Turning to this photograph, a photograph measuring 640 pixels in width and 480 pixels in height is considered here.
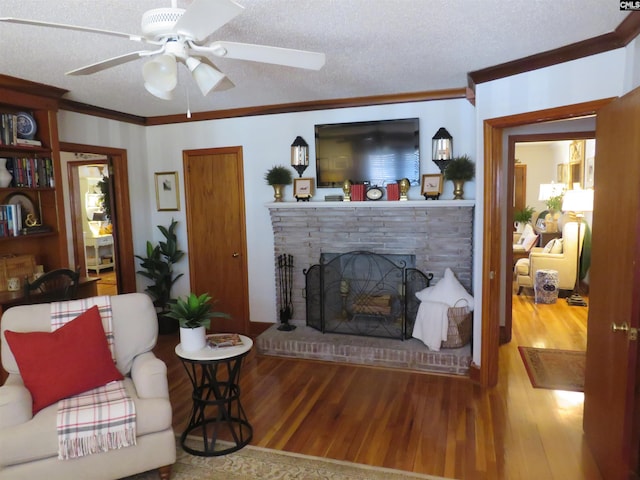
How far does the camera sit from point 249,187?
14.9 feet

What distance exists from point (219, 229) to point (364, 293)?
1703 millimetres

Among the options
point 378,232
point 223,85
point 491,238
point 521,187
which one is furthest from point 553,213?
point 223,85

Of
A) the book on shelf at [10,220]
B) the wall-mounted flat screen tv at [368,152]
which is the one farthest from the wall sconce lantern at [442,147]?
the book on shelf at [10,220]

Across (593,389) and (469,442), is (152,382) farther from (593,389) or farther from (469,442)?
(593,389)

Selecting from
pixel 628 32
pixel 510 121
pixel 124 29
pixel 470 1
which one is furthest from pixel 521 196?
pixel 124 29

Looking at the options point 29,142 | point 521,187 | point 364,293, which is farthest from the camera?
point 521,187

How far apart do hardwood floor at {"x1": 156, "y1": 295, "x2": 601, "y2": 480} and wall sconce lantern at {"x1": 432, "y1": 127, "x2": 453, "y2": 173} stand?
1817mm

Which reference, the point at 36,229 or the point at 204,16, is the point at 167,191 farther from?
the point at 204,16

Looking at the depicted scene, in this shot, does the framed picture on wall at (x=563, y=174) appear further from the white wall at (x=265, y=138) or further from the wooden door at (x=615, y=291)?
the wooden door at (x=615, y=291)

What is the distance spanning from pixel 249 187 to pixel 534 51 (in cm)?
282

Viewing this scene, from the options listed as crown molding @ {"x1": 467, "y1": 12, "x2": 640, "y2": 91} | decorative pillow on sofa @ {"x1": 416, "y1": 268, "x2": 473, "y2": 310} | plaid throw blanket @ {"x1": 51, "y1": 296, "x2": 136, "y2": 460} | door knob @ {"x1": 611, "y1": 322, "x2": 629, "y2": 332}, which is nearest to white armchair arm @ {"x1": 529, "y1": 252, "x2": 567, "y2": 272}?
decorative pillow on sofa @ {"x1": 416, "y1": 268, "x2": 473, "y2": 310}

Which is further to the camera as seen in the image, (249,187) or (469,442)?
(249,187)

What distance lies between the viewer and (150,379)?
235 cm

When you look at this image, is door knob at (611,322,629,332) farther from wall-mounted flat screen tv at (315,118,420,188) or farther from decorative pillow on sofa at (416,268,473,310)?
wall-mounted flat screen tv at (315,118,420,188)
